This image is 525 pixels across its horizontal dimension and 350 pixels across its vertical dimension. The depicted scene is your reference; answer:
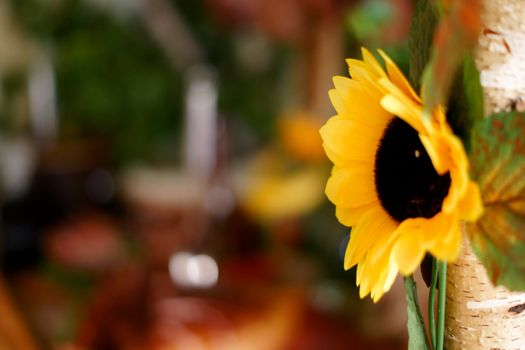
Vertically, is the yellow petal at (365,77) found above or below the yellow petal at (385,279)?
above

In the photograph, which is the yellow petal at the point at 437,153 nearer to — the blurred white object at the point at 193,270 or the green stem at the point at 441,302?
the green stem at the point at 441,302

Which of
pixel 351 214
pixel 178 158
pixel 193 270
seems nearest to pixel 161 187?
pixel 178 158

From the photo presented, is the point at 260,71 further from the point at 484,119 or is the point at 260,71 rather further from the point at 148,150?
the point at 484,119

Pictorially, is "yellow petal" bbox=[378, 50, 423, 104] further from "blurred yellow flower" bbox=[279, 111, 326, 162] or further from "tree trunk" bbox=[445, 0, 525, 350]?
"blurred yellow flower" bbox=[279, 111, 326, 162]

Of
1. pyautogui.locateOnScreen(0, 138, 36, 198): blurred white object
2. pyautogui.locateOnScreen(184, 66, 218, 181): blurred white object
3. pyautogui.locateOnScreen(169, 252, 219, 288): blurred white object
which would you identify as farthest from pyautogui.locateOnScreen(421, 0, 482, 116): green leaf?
pyautogui.locateOnScreen(0, 138, 36, 198): blurred white object

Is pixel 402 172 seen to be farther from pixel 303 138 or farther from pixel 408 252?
pixel 303 138

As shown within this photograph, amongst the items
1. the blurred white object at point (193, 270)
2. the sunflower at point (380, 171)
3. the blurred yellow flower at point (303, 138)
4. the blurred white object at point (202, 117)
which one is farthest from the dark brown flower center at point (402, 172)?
the blurred white object at point (202, 117)
